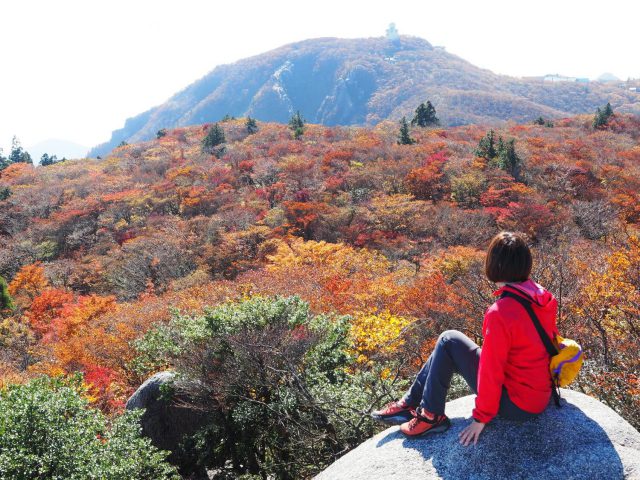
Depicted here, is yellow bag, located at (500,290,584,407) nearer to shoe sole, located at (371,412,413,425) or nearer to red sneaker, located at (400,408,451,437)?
red sneaker, located at (400,408,451,437)

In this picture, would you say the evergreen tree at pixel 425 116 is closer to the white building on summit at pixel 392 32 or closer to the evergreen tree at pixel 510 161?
the evergreen tree at pixel 510 161

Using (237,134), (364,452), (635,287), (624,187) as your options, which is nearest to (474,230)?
(624,187)

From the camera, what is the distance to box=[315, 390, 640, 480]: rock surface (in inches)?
96.6

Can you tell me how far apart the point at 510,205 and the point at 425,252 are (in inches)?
219

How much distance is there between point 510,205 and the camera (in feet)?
66.5

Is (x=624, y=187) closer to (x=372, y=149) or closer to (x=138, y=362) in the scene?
(x=372, y=149)

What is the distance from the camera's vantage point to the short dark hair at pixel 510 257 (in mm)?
2416

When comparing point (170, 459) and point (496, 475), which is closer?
point (496, 475)

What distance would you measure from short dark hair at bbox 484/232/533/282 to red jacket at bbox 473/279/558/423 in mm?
63

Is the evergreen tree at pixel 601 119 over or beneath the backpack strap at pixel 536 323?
over

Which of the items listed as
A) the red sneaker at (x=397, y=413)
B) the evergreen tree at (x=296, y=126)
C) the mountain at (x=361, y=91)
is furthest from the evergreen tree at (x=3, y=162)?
the mountain at (x=361, y=91)

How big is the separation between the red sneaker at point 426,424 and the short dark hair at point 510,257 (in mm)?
1169

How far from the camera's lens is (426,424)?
9.64ft

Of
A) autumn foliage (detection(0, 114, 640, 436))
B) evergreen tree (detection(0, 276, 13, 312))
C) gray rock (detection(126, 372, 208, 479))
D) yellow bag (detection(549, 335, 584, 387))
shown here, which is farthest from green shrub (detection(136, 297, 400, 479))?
evergreen tree (detection(0, 276, 13, 312))
